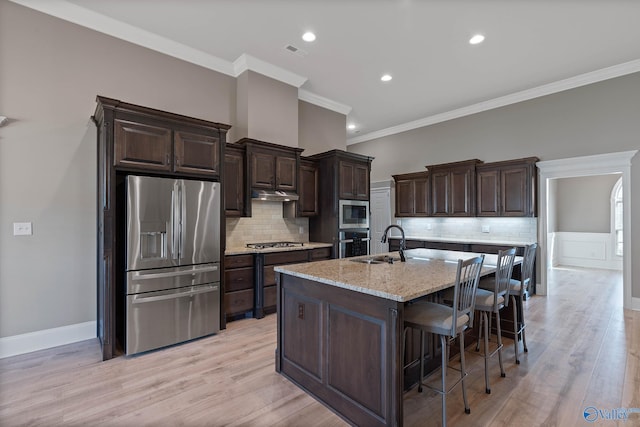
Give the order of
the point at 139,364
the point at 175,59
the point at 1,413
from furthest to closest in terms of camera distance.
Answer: the point at 175,59, the point at 139,364, the point at 1,413

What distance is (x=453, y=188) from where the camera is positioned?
6.08m

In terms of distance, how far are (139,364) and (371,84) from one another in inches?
201

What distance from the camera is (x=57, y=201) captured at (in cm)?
325

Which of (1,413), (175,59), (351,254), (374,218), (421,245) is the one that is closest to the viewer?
(1,413)

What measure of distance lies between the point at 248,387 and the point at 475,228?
17.7 feet

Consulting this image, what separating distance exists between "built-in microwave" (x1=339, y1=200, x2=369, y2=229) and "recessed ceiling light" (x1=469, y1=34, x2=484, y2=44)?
112 inches

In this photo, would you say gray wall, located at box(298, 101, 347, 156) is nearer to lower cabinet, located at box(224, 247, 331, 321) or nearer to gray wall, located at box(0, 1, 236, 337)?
lower cabinet, located at box(224, 247, 331, 321)

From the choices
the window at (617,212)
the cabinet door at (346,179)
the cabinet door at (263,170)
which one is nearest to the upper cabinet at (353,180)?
the cabinet door at (346,179)

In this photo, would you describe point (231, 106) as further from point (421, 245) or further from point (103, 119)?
point (421, 245)

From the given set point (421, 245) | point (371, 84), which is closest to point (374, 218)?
point (421, 245)

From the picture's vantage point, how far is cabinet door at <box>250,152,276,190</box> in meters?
4.34

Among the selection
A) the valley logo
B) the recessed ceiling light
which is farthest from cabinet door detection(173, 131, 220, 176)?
the valley logo

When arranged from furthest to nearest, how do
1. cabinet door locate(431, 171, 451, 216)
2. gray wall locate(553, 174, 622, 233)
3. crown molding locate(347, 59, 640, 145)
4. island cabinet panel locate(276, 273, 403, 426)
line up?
gray wall locate(553, 174, 622, 233), cabinet door locate(431, 171, 451, 216), crown molding locate(347, 59, 640, 145), island cabinet panel locate(276, 273, 403, 426)

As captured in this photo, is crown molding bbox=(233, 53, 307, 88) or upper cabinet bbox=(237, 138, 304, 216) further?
crown molding bbox=(233, 53, 307, 88)
